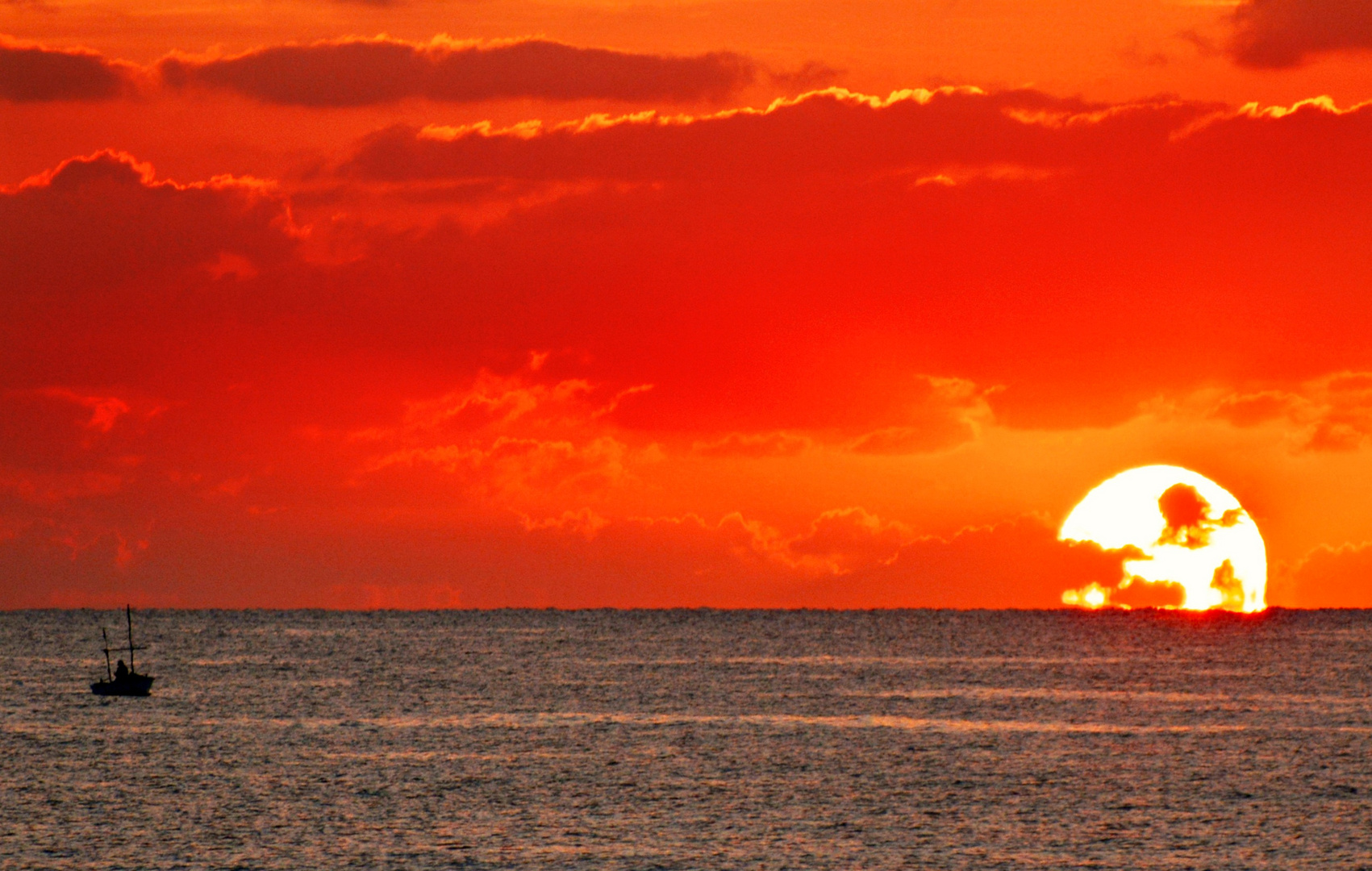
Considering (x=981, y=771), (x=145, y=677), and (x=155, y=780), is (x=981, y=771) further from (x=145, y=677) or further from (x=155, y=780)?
(x=145, y=677)

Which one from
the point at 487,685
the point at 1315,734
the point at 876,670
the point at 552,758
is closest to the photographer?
the point at 552,758

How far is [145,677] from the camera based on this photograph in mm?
146000

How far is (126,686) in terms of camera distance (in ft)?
475

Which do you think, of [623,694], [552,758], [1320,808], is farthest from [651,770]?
[623,694]

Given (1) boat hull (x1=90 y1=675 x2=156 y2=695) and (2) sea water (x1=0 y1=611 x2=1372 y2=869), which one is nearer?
(2) sea water (x1=0 y1=611 x2=1372 y2=869)

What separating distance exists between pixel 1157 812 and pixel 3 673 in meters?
157

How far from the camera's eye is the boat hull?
144 metres

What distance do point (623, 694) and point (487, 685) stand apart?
2137cm

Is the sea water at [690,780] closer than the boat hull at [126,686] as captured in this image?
Yes

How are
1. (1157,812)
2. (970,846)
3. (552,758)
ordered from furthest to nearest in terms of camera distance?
(552,758) < (1157,812) < (970,846)

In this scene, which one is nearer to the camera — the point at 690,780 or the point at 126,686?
the point at 690,780

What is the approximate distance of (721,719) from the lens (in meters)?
125

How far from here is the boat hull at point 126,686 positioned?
144 meters

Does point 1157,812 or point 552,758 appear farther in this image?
point 552,758
